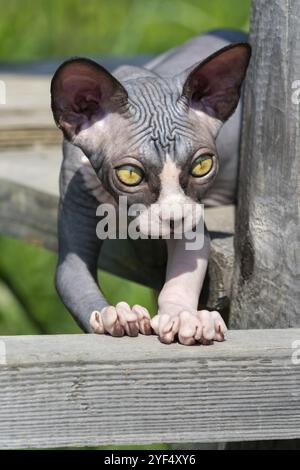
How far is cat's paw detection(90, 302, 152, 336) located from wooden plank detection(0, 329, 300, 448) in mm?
29

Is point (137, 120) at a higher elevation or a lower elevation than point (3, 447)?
higher

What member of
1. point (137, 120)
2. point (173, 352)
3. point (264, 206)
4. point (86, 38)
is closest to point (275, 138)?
point (264, 206)

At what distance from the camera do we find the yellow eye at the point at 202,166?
2467 millimetres

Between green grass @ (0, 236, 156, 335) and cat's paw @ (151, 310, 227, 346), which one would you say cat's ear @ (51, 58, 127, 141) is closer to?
cat's paw @ (151, 310, 227, 346)

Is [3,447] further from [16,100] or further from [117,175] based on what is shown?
[16,100]

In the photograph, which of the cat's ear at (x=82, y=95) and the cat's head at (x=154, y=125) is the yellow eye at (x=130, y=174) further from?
the cat's ear at (x=82, y=95)

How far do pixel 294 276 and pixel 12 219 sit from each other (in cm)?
147

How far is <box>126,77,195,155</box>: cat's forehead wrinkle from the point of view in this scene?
2445mm

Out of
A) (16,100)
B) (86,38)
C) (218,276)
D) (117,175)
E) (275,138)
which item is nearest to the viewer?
(117,175)

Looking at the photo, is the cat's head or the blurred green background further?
the blurred green background

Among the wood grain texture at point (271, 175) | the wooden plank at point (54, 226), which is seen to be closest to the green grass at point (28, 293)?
the wooden plank at point (54, 226)

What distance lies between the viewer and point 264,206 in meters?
2.72

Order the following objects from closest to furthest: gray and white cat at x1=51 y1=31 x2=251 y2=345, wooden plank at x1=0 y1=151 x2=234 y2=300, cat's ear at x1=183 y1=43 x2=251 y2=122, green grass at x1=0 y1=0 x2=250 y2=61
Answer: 1. gray and white cat at x1=51 y1=31 x2=251 y2=345
2. cat's ear at x1=183 y1=43 x2=251 y2=122
3. wooden plank at x1=0 y1=151 x2=234 y2=300
4. green grass at x1=0 y1=0 x2=250 y2=61

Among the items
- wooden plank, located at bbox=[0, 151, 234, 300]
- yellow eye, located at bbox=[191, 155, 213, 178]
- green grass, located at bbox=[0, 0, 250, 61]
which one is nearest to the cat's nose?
yellow eye, located at bbox=[191, 155, 213, 178]
